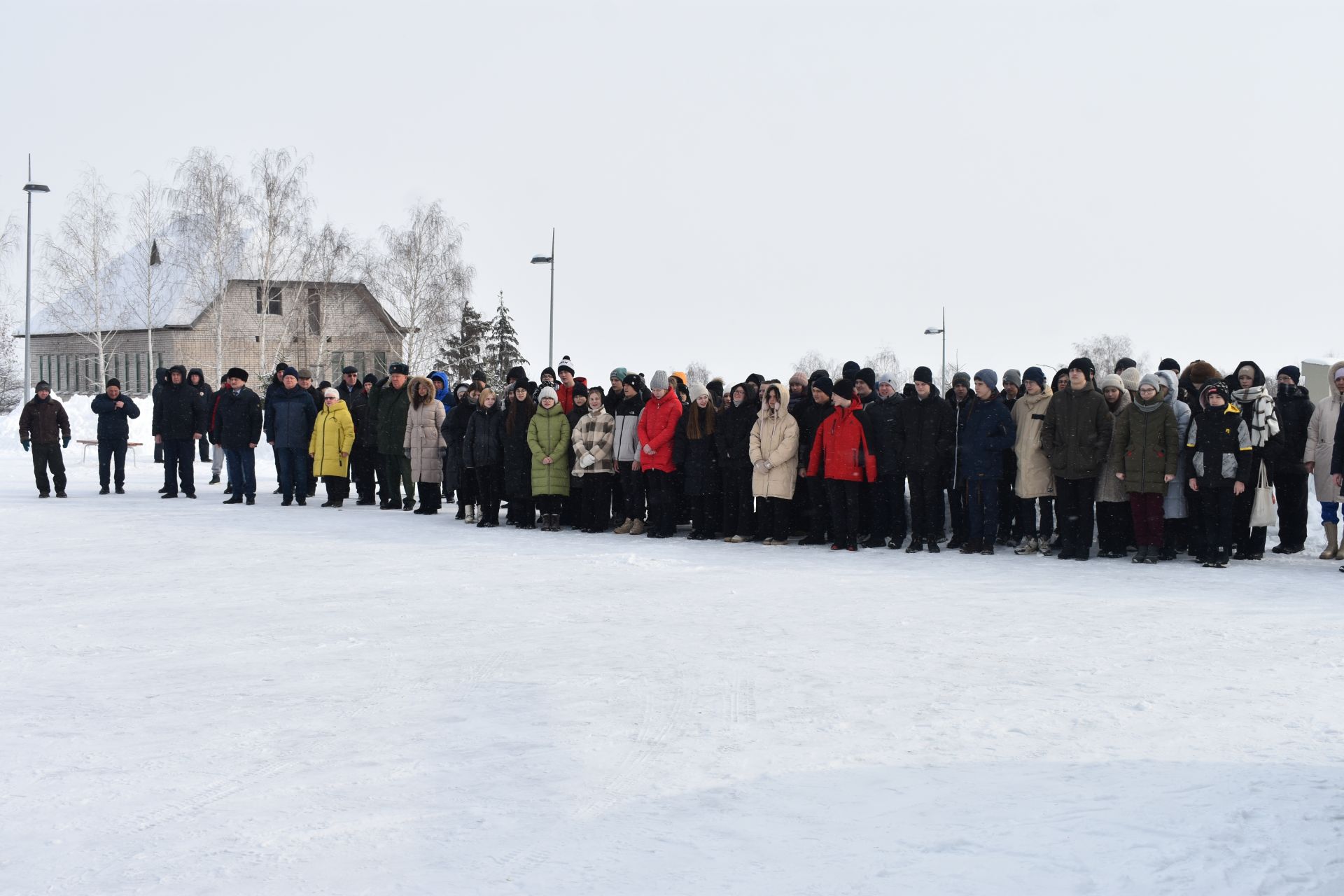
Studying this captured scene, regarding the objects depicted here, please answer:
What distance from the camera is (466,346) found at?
59.9 metres

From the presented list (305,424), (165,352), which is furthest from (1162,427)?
(165,352)

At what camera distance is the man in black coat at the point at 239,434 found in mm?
16906

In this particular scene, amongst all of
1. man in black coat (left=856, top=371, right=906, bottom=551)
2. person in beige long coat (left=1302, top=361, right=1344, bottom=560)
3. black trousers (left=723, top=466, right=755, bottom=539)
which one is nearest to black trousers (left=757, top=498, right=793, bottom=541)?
black trousers (left=723, top=466, right=755, bottom=539)

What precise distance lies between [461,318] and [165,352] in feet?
44.7

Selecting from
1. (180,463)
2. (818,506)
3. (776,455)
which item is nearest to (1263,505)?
(818,506)

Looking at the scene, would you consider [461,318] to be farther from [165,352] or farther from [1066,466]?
[1066,466]

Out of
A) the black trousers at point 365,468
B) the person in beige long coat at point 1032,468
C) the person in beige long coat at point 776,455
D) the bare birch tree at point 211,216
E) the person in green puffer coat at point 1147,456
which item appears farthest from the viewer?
the bare birch tree at point 211,216

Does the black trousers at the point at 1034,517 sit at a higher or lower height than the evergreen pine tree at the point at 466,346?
lower

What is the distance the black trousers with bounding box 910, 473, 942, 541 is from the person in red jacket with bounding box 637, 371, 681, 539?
102 inches

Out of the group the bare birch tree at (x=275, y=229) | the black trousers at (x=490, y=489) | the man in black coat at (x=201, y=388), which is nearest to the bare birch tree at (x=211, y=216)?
the bare birch tree at (x=275, y=229)

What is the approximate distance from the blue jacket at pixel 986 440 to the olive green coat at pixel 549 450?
443 cm

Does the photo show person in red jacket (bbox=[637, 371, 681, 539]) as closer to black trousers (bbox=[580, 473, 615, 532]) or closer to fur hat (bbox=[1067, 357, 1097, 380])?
black trousers (bbox=[580, 473, 615, 532])

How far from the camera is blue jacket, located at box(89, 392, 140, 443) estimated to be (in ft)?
58.4

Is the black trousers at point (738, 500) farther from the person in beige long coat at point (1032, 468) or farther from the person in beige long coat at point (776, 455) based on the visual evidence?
the person in beige long coat at point (1032, 468)
